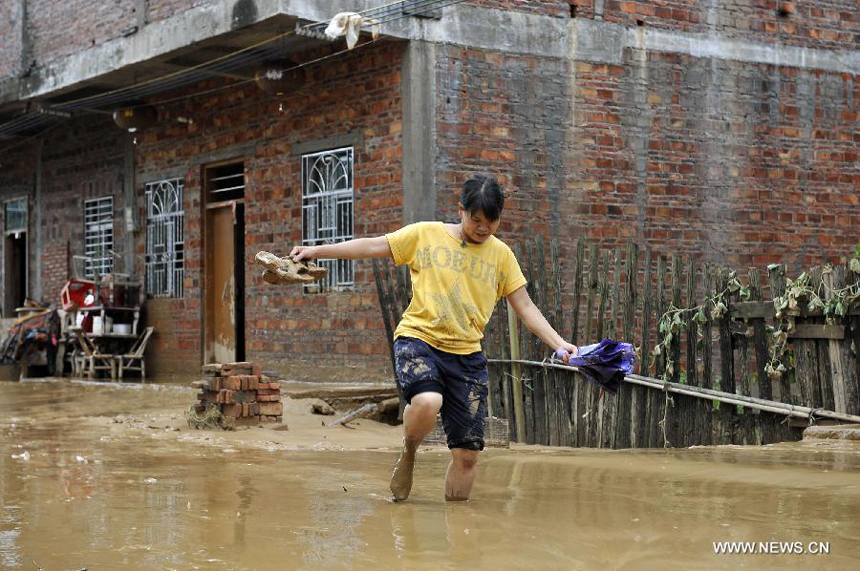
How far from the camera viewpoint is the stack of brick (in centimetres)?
882

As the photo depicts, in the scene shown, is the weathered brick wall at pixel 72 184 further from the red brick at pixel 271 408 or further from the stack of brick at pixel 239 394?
the red brick at pixel 271 408

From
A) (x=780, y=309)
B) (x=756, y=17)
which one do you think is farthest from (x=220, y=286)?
(x=780, y=309)

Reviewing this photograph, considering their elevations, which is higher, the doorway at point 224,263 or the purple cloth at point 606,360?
the doorway at point 224,263

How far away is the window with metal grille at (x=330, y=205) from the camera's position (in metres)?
11.8

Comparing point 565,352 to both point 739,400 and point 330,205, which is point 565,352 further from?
point 330,205

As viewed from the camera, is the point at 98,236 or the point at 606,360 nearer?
the point at 606,360

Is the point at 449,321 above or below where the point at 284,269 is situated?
below

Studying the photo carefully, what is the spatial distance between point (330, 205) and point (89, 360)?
5.24 m

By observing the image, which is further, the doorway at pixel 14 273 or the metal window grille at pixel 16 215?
the doorway at pixel 14 273

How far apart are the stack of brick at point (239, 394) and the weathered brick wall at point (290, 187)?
2.39 m

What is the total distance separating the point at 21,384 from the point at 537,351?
849 cm

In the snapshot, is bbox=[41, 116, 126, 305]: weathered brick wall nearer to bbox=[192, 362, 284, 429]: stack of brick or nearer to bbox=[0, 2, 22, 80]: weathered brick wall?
bbox=[0, 2, 22, 80]: weathered brick wall

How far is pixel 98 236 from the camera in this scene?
16.3m

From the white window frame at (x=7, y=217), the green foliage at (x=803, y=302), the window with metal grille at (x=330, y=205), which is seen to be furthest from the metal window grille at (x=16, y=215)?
the green foliage at (x=803, y=302)
